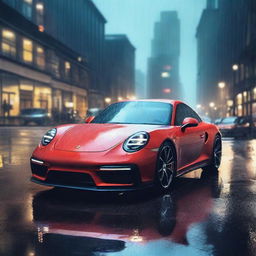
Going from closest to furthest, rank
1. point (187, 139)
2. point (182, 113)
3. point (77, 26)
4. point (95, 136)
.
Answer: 1. point (95, 136)
2. point (187, 139)
3. point (182, 113)
4. point (77, 26)

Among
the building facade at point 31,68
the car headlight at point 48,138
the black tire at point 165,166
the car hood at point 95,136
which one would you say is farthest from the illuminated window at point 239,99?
the car headlight at point 48,138

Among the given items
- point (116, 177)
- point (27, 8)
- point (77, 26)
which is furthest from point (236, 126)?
point (77, 26)

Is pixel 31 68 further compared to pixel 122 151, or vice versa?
pixel 31 68

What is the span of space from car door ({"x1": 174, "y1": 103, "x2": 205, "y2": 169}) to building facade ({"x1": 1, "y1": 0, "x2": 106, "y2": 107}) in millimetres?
35803

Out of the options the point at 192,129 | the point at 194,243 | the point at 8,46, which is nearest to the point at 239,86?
the point at 8,46

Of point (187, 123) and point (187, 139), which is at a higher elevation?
point (187, 123)

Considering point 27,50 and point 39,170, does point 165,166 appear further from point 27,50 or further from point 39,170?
point 27,50

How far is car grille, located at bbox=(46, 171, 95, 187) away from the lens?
519 cm

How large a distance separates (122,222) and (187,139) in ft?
8.76

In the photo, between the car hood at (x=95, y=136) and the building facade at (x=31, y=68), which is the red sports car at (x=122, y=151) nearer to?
the car hood at (x=95, y=136)

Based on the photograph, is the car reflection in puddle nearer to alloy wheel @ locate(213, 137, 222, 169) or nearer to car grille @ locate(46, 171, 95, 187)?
car grille @ locate(46, 171, 95, 187)

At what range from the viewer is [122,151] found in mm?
5324

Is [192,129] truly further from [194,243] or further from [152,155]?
[194,243]

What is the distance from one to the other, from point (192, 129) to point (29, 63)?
37.2 meters
